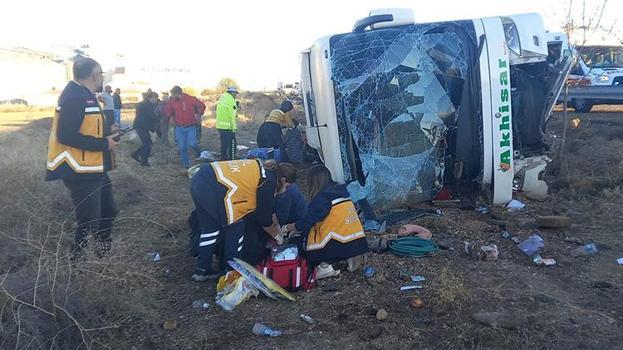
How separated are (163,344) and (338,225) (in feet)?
5.59

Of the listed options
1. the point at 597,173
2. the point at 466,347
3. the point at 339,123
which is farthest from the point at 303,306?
the point at 597,173

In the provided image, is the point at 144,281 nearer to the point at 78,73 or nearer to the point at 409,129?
the point at 78,73

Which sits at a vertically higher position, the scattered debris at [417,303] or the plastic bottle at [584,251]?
the scattered debris at [417,303]

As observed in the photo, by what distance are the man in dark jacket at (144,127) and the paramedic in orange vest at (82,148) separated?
582cm

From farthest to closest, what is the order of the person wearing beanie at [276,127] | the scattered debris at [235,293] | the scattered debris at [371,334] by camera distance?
the person wearing beanie at [276,127] → the scattered debris at [235,293] → the scattered debris at [371,334]

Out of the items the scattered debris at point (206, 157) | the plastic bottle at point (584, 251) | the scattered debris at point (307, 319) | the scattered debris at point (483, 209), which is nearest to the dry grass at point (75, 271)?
the scattered debris at point (307, 319)

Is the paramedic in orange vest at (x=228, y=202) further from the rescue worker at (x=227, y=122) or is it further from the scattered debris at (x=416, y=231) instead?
the rescue worker at (x=227, y=122)

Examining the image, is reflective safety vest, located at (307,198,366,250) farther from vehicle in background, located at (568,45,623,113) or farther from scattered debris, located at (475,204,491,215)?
vehicle in background, located at (568,45,623,113)

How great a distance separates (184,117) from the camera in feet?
31.3

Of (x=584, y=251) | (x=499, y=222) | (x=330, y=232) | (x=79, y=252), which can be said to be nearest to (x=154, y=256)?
(x=79, y=252)

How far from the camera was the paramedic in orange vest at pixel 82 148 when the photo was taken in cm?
407

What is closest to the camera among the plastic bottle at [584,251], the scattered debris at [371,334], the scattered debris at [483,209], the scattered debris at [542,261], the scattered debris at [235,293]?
the scattered debris at [371,334]

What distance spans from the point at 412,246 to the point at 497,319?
146cm

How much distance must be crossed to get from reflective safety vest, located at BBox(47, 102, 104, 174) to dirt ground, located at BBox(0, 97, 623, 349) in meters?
0.46
